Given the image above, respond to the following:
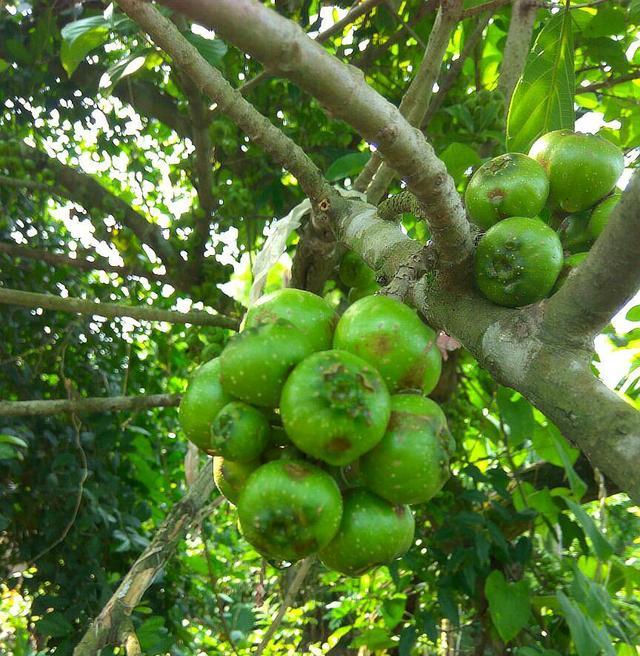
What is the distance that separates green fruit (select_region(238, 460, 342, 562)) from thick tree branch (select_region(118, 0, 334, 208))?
729 mm

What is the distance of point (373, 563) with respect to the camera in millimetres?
969

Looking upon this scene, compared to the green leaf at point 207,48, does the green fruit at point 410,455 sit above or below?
below

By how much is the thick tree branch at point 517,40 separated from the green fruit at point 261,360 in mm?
1889

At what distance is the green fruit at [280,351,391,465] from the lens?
0.84 m

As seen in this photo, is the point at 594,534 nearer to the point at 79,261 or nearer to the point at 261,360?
the point at 261,360

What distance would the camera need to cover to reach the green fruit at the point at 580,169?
1.14 meters

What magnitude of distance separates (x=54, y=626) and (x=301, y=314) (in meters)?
2.39

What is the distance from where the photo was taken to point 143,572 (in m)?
1.88

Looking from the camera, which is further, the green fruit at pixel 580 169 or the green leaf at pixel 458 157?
the green leaf at pixel 458 157

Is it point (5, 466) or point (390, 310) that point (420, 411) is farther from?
point (5, 466)

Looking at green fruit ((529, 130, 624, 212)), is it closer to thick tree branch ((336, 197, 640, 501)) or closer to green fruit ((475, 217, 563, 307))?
green fruit ((475, 217, 563, 307))

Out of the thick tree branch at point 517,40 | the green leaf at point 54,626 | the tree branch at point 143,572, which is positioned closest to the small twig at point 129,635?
the tree branch at point 143,572

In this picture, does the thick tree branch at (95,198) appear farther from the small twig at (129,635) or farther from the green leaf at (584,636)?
the green leaf at (584,636)

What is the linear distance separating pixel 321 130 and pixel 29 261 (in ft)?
5.64
